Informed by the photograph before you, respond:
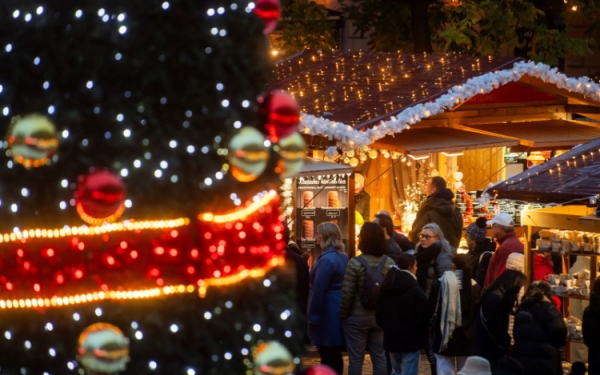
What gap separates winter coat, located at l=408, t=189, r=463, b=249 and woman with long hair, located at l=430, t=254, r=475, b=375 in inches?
159

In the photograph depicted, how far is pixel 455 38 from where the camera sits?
20.8m

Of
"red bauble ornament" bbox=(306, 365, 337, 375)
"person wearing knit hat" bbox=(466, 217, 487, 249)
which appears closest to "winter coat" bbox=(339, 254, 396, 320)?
"person wearing knit hat" bbox=(466, 217, 487, 249)

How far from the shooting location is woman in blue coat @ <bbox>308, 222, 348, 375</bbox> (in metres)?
10.4

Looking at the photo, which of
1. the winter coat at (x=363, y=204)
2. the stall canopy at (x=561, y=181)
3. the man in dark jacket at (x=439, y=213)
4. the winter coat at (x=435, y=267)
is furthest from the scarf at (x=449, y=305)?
the winter coat at (x=363, y=204)

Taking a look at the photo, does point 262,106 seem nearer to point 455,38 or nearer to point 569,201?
point 569,201

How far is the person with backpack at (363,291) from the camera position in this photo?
998 cm

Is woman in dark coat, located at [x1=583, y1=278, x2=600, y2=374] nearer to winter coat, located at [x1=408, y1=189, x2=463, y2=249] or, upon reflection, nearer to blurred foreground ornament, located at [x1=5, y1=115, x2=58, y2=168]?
winter coat, located at [x1=408, y1=189, x2=463, y2=249]

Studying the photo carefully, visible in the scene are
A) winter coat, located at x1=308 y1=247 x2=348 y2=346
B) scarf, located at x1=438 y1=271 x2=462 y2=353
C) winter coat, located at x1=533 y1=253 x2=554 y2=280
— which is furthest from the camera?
winter coat, located at x1=533 y1=253 x2=554 y2=280

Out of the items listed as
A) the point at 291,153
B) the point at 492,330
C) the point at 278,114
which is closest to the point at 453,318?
the point at 492,330

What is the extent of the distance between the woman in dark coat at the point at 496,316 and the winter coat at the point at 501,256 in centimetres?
206

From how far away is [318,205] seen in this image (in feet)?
46.1

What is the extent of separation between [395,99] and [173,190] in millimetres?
9241

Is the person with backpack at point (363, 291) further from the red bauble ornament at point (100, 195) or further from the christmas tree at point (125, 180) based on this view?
the red bauble ornament at point (100, 195)

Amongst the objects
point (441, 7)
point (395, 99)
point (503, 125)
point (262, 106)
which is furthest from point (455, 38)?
point (262, 106)
